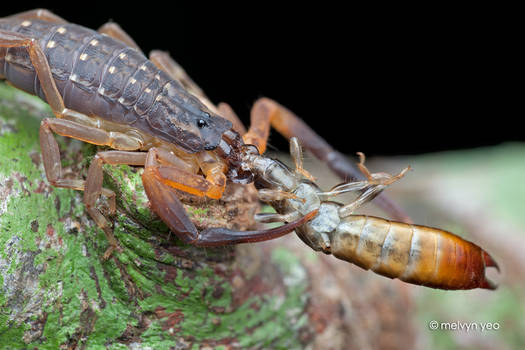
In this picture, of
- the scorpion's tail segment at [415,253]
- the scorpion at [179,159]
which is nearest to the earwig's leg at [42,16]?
the scorpion at [179,159]

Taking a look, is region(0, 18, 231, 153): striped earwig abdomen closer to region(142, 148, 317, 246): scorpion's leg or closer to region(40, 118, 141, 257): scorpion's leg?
region(40, 118, 141, 257): scorpion's leg

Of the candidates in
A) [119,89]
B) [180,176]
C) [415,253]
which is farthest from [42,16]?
[415,253]

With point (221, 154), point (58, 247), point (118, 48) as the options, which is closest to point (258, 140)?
point (221, 154)

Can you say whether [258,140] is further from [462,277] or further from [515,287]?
[515,287]

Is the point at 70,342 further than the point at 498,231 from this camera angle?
No

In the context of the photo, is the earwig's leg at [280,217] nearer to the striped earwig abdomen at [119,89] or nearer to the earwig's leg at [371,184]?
the earwig's leg at [371,184]

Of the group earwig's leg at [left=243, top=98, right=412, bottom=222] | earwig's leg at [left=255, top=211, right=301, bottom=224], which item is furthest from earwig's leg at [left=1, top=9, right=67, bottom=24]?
earwig's leg at [left=255, top=211, right=301, bottom=224]
